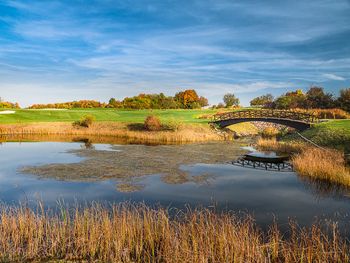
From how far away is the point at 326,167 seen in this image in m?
23.8

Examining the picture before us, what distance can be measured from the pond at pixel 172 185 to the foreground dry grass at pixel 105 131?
1841cm

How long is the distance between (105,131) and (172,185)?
1548 inches

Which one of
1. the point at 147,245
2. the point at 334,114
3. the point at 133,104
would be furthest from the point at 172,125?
the point at 133,104

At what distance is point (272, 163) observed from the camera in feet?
107

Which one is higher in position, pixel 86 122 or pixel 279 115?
pixel 279 115

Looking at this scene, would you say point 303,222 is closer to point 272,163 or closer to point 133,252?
point 133,252

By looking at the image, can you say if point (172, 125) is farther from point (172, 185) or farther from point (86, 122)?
point (172, 185)

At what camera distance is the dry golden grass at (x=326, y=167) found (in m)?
22.1

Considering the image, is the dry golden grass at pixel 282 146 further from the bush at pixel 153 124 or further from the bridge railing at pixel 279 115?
the bush at pixel 153 124

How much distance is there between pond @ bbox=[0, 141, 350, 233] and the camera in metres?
17.8

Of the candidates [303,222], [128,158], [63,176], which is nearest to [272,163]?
[128,158]

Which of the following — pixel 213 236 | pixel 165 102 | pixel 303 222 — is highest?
pixel 165 102

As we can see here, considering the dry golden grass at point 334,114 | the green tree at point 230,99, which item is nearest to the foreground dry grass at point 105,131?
the dry golden grass at point 334,114

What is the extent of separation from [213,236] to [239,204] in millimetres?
7603
